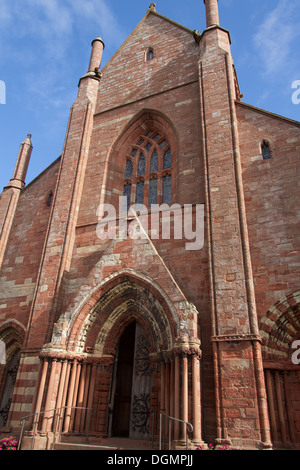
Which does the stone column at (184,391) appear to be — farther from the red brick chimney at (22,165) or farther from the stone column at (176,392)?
the red brick chimney at (22,165)

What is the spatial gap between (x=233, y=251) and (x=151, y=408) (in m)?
4.43

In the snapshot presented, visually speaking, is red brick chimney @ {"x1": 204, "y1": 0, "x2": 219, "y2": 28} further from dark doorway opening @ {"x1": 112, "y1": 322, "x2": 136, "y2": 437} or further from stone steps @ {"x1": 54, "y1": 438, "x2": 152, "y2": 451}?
stone steps @ {"x1": 54, "y1": 438, "x2": 152, "y2": 451}

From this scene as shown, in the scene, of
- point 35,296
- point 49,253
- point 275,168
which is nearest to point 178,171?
point 275,168

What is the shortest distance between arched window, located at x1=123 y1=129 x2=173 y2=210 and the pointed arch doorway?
460 centimetres

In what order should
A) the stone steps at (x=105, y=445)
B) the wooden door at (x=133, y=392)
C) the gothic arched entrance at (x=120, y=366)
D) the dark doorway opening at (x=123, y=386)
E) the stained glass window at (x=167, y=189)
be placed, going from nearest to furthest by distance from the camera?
the stone steps at (x=105, y=445) → the gothic arched entrance at (x=120, y=366) → the wooden door at (x=133, y=392) → the dark doorway opening at (x=123, y=386) → the stained glass window at (x=167, y=189)

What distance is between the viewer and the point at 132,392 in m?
10.1

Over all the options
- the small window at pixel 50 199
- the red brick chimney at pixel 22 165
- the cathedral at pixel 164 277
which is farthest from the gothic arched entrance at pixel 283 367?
the red brick chimney at pixel 22 165

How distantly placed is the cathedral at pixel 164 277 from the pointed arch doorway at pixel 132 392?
1.6 inches

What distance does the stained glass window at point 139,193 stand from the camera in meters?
13.3

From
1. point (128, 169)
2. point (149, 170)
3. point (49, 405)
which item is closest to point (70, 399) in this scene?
point (49, 405)

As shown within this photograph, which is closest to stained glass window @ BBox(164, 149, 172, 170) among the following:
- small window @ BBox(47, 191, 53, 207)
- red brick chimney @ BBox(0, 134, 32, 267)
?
small window @ BBox(47, 191, 53, 207)

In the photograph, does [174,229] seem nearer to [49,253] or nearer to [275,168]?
[275,168]

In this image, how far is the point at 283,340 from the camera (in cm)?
897

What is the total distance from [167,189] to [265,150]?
3.56 meters
